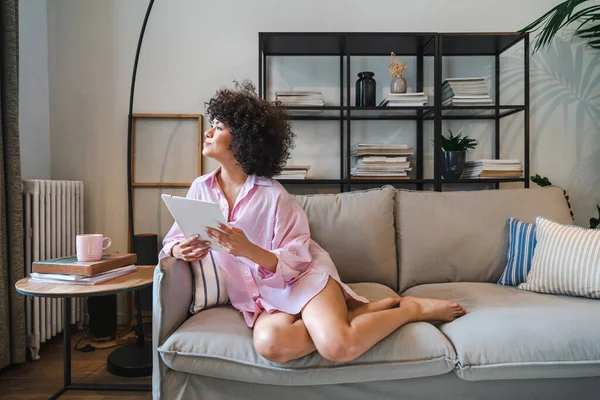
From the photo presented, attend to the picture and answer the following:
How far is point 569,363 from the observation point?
130 cm

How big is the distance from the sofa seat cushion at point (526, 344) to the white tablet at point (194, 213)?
2.68 ft

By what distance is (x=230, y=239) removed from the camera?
1.34 metres

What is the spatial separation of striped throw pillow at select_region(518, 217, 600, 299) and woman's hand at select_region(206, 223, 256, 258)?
3.81 feet

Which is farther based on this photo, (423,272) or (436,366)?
(423,272)

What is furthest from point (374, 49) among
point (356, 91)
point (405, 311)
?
point (405, 311)

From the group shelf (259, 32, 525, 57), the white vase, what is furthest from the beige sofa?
shelf (259, 32, 525, 57)

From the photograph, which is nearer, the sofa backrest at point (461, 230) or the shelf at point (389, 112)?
the sofa backrest at point (461, 230)

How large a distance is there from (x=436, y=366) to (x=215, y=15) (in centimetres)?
230

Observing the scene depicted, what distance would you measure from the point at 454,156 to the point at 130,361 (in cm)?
196

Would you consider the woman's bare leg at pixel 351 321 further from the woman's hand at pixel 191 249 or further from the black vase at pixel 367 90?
the black vase at pixel 367 90

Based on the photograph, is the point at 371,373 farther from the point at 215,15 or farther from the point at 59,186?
the point at 215,15

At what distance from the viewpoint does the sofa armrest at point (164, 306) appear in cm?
133

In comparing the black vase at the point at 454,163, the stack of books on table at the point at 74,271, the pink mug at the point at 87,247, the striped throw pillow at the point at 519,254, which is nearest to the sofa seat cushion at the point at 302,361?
the stack of books on table at the point at 74,271

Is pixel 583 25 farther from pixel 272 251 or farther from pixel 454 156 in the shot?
pixel 272 251
